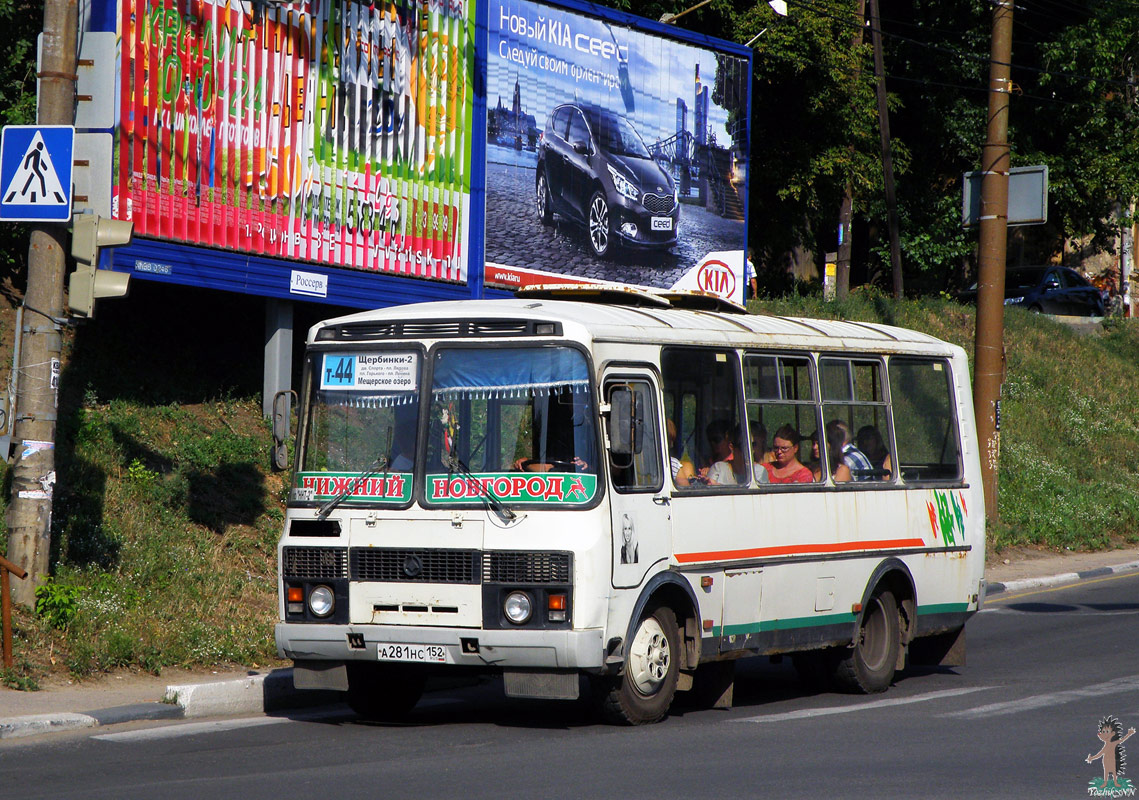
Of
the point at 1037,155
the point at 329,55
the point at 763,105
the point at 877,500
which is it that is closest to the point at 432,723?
the point at 877,500

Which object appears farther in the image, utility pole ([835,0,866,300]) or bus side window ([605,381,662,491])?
utility pole ([835,0,866,300])

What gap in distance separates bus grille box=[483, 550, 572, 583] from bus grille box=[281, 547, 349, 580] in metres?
0.99

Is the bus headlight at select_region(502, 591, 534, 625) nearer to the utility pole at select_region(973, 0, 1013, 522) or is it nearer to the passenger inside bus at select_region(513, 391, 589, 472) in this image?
the passenger inside bus at select_region(513, 391, 589, 472)

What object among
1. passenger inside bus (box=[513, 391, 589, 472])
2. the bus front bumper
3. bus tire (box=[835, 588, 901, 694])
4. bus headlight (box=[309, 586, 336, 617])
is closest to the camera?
the bus front bumper

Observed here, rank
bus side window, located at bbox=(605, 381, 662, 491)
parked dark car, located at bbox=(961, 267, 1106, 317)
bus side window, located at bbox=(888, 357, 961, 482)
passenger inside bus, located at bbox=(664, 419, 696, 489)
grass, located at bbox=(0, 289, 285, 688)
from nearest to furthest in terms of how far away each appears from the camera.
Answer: bus side window, located at bbox=(605, 381, 662, 491)
passenger inside bus, located at bbox=(664, 419, 696, 489)
grass, located at bbox=(0, 289, 285, 688)
bus side window, located at bbox=(888, 357, 961, 482)
parked dark car, located at bbox=(961, 267, 1106, 317)

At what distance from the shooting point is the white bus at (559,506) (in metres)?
8.63

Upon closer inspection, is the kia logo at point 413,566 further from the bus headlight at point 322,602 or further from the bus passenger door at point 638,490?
the bus passenger door at point 638,490

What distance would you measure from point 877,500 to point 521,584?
13.0 ft

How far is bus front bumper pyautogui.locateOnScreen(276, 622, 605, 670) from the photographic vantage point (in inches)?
332

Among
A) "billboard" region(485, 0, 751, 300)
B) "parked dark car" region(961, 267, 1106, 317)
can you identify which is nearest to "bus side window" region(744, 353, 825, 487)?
"billboard" region(485, 0, 751, 300)

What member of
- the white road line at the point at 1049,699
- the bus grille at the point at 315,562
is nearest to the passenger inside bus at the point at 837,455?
the white road line at the point at 1049,699

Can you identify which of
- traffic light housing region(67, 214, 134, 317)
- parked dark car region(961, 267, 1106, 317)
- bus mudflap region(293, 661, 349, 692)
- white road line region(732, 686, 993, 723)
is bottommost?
white road line region(732, 686, 993, 723)

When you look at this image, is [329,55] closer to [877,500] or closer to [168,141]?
[168,141]

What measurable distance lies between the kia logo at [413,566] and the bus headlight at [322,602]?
54 cm
